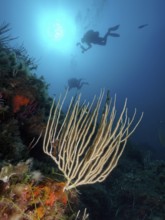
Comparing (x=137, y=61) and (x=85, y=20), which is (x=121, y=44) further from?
(x=85, y=20)

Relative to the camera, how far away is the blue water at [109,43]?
2923 inches

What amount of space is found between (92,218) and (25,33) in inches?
4245

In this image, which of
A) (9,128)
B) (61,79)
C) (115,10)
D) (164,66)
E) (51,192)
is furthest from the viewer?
(61,79)

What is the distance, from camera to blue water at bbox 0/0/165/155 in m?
74.2

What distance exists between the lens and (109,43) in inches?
4247

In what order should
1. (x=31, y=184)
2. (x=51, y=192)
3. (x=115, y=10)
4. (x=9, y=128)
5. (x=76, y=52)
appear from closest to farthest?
1. (x=31, y=184)
2. (x=51, y=192)
3. (x=9, y=128)
4. (x=115, y=10)
5. (x=76, y=52)

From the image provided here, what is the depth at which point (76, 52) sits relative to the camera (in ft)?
381

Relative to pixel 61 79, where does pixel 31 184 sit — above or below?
below

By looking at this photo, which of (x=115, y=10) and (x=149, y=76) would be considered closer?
(x=115, y=10)

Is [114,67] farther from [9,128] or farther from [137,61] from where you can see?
[9,128]

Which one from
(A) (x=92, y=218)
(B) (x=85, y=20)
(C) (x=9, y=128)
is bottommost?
(A) (x=92, y=218)

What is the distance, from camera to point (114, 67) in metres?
120

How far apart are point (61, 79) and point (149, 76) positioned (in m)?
56.5

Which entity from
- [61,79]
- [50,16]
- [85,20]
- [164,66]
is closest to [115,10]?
[85,20]
